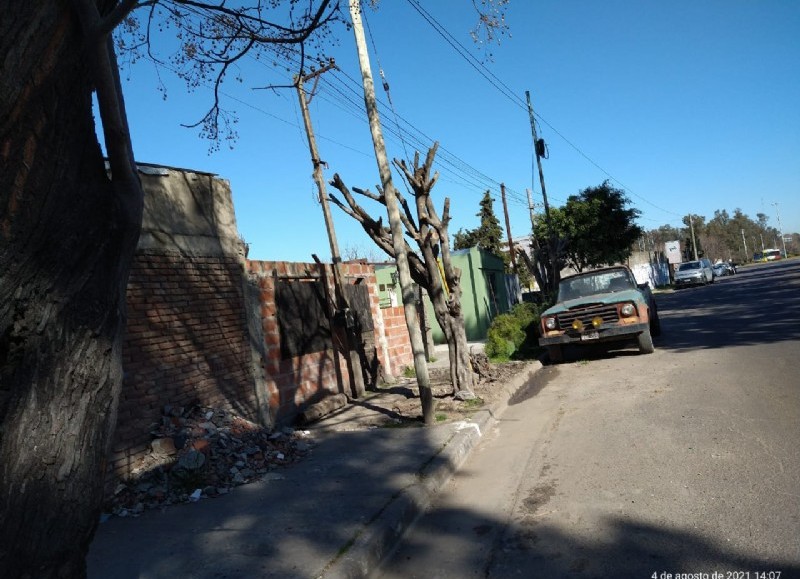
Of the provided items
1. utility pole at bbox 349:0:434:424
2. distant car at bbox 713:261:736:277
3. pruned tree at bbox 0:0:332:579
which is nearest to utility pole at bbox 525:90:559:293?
utility pole at bbox 349:0:434:424

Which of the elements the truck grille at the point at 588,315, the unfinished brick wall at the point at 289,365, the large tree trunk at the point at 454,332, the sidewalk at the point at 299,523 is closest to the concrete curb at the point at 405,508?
the sidewalk at the point at 299,523

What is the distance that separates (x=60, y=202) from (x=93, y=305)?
44 centimetres

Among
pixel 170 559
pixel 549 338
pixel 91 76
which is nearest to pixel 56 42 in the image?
pixel 91 76

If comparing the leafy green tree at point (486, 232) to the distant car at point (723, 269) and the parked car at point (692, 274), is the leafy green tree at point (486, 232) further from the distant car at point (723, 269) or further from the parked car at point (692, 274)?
the distant car at point (723, 269)

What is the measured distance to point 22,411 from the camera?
2301 mm

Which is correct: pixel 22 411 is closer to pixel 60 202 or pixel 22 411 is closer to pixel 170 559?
pixel 60 202

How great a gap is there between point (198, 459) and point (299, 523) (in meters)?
1.83

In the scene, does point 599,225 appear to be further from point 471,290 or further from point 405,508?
point 405,508

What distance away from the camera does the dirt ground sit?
8.55 m

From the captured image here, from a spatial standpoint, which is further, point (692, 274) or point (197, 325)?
point (692, 274)

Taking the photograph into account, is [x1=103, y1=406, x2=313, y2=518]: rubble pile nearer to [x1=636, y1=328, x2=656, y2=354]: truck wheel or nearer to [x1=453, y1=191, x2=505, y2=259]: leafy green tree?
[x1=636, y1=328, x2=656, y2=354]: truck wheel

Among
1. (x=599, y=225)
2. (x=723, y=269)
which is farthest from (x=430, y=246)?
(x=723, y=269)

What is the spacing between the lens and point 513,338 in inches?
577
